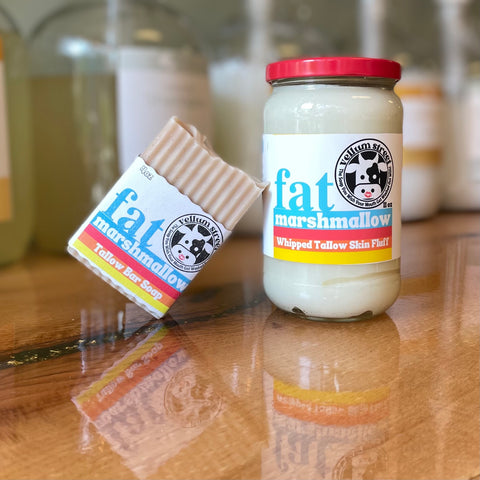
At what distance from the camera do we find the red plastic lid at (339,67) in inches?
18.2

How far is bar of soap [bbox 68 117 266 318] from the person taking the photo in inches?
19.6

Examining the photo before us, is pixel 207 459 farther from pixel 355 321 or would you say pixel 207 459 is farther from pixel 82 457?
pixel 355 321

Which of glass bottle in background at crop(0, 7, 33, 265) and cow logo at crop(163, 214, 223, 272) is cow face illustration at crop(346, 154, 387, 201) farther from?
glass bottle in background at crop(0, 7, 33, 265)

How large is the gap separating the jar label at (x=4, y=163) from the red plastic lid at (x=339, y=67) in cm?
37

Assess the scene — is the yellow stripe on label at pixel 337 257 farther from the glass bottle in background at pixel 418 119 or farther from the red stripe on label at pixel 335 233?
the glass bottle in background at pixel 418 119

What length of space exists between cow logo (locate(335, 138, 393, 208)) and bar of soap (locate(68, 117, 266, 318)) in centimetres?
7

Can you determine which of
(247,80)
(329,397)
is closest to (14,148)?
(247,80)

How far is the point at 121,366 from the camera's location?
440 millimetres

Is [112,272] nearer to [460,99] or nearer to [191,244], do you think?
[191,244]

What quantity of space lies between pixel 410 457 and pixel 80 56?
0.60 meters

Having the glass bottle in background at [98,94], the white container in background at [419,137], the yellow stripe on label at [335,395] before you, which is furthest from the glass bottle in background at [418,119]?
the yellow stripe on label at [335,395]

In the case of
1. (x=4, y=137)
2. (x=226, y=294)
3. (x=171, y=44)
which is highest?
(x=171, y=44)

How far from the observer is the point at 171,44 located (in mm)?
807

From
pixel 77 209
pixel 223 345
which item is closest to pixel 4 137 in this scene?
pixel 77 209
